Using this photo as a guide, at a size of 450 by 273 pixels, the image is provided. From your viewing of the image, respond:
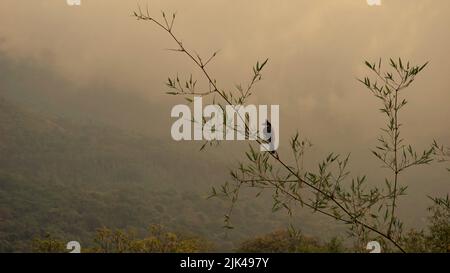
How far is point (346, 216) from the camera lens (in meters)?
6.05

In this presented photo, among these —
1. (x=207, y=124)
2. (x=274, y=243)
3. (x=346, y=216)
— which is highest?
(x=207, y=124)

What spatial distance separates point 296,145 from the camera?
241 inches

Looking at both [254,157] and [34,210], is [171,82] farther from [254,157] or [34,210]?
[34,210]

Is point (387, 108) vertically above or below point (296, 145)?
above

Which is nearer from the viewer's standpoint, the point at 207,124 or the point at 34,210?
the point at 207,124
